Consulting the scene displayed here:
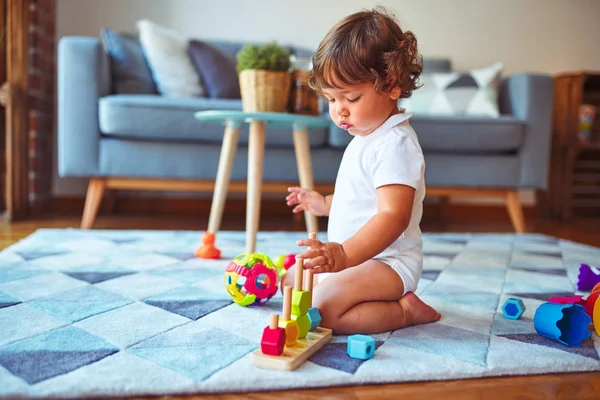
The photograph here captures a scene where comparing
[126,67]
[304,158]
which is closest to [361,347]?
[304,158]

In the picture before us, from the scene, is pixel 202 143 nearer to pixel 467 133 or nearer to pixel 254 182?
pixel 254 182

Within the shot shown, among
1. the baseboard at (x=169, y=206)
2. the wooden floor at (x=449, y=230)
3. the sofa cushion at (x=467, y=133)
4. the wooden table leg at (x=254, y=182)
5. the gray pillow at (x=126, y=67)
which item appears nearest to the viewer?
the wooden floor at (x=449, y=230)

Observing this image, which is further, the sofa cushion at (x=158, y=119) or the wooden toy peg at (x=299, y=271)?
the sofa cushion at (x=158, y=119)

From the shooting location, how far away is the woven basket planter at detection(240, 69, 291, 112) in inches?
52.8

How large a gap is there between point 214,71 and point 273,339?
164 centimetres

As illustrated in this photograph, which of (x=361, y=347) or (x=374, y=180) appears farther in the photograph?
(x=374, y=180)

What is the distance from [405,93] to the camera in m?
0.83

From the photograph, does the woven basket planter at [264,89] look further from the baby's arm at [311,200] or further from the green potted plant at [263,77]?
the baby's arm at [311,200]

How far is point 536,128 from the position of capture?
1.95 meters

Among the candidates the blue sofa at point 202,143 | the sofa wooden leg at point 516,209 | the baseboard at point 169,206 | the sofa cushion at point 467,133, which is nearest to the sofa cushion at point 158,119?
the blue sofa at point 202,143

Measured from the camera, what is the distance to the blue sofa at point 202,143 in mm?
1728

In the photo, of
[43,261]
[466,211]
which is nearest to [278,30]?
[466,211]

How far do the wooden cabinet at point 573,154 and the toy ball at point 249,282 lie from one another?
7.37ft

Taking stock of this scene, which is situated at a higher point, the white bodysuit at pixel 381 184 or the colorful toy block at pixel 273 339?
the white bodysuit at pixel 381 184
